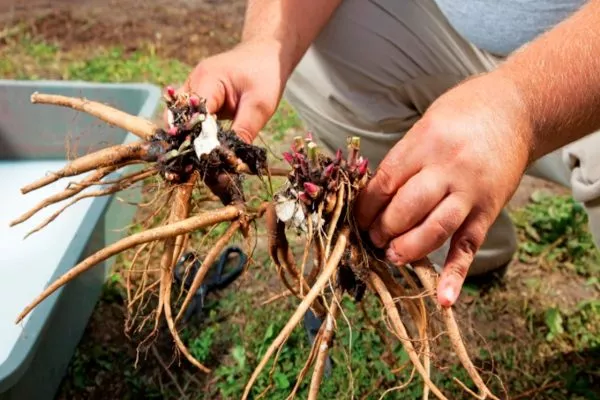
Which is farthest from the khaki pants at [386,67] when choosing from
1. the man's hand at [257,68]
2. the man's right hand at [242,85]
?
the man's right hand at [242,85]

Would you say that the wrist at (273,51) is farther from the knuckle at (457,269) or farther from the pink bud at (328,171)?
the knuckle at (457,269)

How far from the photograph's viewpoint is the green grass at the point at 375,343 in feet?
4.90

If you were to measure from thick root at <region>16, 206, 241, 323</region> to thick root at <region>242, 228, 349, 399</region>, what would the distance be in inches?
6.9

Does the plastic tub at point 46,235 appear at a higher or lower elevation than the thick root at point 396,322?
lower

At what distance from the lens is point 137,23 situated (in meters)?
2.95

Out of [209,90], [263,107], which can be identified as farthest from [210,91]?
[263,107]

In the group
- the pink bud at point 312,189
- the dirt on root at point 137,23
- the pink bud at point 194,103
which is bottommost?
the dirt on root at point 137,23

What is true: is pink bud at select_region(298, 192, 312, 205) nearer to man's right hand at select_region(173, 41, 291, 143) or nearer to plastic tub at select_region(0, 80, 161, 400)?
man's right hand at select_region(173, 41, 291, 143)

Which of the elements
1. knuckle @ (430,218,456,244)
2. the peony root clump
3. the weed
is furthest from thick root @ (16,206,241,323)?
the weed

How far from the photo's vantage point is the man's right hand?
115 centimetres

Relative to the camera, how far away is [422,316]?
3.58 ft

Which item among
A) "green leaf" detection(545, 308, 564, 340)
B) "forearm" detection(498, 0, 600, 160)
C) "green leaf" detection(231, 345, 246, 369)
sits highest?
"forearm" detection(498, 0, 600, 160)

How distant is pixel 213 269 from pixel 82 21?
1.72 meters

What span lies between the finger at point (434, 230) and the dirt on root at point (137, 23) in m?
1.98
